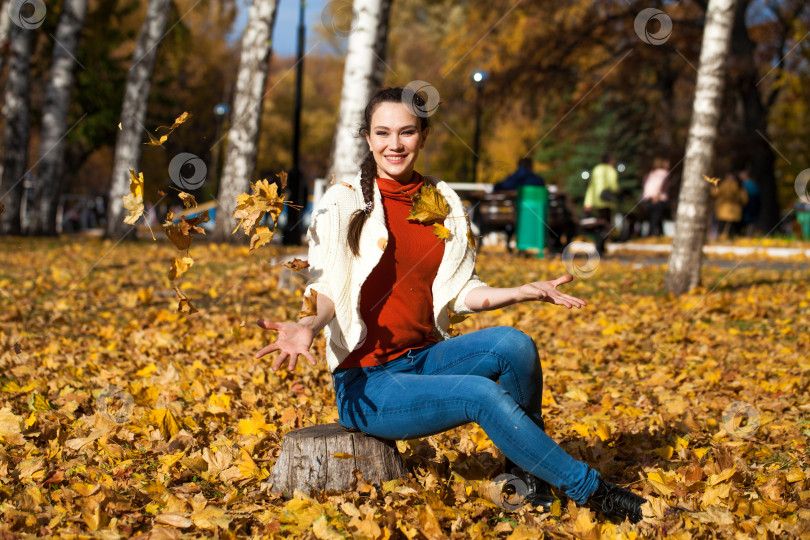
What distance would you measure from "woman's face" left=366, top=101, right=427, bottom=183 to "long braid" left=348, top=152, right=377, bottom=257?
0.20ft

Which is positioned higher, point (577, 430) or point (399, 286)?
point (399, 286)

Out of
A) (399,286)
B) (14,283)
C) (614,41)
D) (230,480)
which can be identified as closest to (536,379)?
(399,286)

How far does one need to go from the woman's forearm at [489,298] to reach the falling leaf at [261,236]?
0.78 meters

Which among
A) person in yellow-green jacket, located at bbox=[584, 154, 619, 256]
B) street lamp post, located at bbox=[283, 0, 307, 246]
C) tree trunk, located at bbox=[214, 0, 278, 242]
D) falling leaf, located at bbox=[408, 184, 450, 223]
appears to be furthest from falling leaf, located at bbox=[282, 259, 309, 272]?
person in yellow-green jacket, located at bbox=[584, 154, 619, 256]

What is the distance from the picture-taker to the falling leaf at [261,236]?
2.94 m

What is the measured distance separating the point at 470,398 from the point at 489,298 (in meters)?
0.47

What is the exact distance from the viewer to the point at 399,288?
3.02 metres

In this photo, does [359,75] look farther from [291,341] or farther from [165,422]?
[291,341]

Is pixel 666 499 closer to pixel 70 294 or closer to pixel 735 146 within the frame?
pixel 70 294

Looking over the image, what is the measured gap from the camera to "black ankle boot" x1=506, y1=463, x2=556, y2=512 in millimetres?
3000

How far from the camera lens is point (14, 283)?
829 centimetres

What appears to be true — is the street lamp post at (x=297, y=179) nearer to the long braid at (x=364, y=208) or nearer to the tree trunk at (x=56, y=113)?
the tree trunk at (x=56, y=113)

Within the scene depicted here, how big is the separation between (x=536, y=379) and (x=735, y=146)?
18041mm

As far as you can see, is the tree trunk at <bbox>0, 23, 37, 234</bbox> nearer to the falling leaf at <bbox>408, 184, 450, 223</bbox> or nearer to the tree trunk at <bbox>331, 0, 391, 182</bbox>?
the tree trunk at <bbox>331, 0, 391, 182</bbox>
